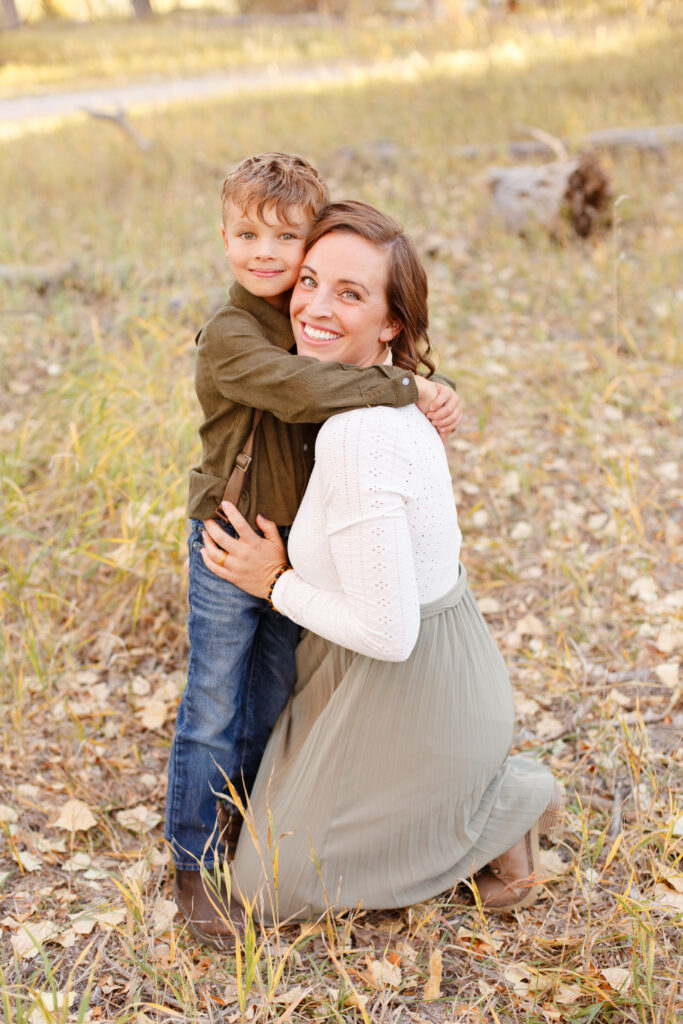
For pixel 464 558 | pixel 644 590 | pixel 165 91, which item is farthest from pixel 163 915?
pixel 165 91

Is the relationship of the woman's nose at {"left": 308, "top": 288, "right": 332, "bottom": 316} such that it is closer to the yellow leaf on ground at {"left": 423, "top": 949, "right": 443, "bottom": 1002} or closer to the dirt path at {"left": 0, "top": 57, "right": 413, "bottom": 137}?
the yellow leaf on ground at {"left": 423, "top": 949, "right": 443, "bottom": 1002}

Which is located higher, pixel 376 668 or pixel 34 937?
pixel 376 668

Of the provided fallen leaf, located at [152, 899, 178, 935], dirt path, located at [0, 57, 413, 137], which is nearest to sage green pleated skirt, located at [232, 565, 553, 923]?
fallen leaf, located at [152, 899, 178, 935]

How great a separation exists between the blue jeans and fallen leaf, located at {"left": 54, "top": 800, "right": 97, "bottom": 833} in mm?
368

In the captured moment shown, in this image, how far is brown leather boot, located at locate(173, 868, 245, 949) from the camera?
2.14 metres

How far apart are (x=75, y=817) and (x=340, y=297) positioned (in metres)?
1.69

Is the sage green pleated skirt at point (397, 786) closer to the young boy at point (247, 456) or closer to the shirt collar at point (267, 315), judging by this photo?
the young boy at point (247, 456)

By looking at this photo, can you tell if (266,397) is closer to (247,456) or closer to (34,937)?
(247,456)

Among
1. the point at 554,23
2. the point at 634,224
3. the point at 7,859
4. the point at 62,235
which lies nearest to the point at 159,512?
the point at 7,859

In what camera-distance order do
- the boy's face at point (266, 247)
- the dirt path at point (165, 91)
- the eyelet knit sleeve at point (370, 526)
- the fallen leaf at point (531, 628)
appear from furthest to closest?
1. the dirt path at point (165, 91)
2. the fallen leaf at point (531, 628)
3. the boy's face at point (266, 247)
4. the eyelet knit sleeve at point (370, 526)

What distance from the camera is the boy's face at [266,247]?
1935 mm

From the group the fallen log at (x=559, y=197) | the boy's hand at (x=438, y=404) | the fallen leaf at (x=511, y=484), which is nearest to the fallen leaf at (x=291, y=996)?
the boy's hand at (x=438, y=404)

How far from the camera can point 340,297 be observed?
1842mm

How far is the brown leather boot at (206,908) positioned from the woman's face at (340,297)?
1307 mm
